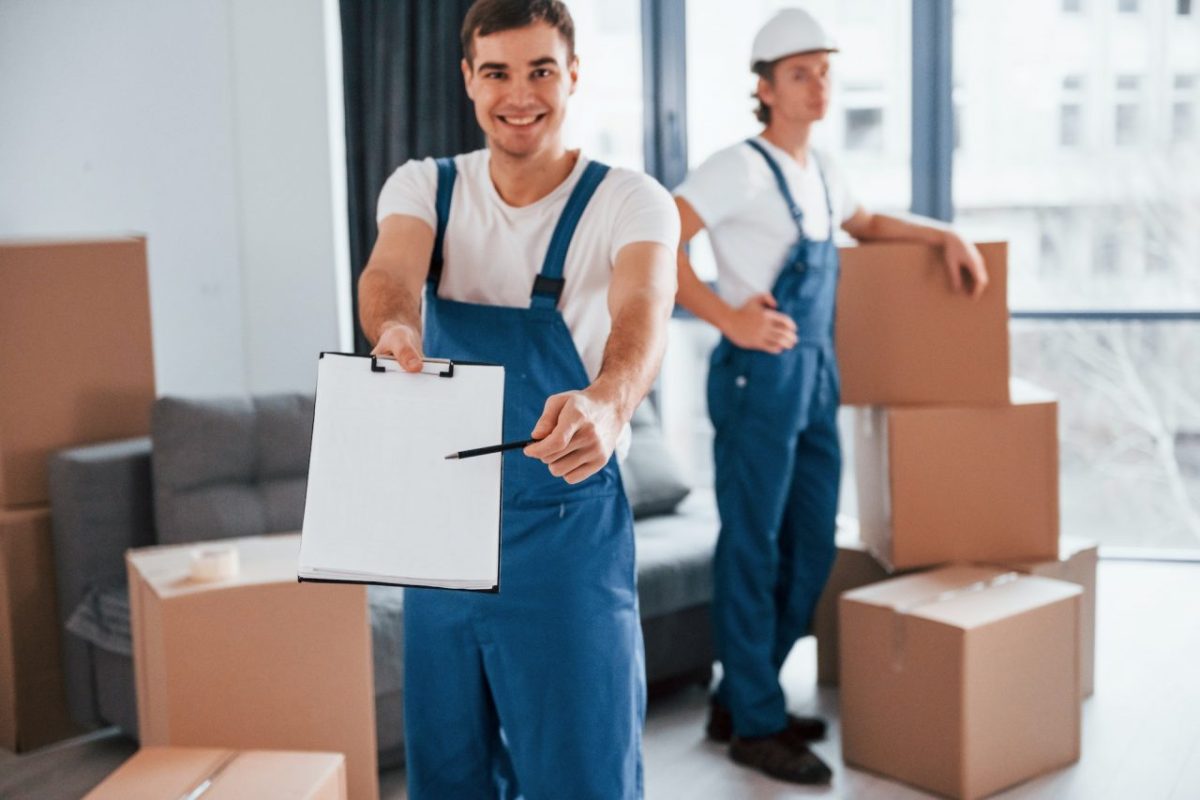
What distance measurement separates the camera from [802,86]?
9.14ft

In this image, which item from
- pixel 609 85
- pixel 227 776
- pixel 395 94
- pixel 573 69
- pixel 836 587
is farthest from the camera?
pixel 609 85

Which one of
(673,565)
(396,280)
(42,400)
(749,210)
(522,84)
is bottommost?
(673,565)

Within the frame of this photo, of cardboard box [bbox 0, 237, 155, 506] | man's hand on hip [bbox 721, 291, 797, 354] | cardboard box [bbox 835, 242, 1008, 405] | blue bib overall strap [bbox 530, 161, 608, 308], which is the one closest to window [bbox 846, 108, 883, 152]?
cardboard box [bbox 835, 242, 1008, 405]

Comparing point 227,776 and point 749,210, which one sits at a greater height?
point 749,210

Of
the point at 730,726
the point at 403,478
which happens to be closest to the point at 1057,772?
the point at 730,726

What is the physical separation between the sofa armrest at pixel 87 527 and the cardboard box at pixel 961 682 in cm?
159

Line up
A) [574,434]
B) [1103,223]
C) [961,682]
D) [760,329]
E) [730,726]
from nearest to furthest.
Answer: [574,434] < [961,682] < [760,329] < [730,726] < [1103,223]

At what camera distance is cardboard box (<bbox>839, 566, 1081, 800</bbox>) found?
2.58m

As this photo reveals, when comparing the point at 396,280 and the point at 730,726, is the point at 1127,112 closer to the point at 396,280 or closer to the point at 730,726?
the point at 730,726

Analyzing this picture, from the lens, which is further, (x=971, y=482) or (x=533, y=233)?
(x=971, y=482)

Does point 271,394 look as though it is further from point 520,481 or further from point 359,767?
point 520,481

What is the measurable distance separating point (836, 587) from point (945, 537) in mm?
346

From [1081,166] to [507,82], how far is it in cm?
315

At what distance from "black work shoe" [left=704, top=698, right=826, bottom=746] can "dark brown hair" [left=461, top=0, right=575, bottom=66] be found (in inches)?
67.3
